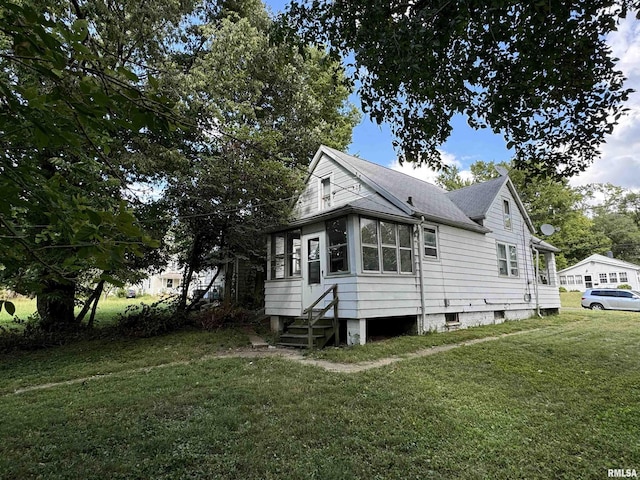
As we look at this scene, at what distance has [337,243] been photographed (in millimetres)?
9250

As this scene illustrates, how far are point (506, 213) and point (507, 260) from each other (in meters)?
1.97

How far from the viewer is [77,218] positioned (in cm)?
150

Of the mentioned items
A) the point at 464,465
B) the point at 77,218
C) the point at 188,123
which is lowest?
the point at 464,465

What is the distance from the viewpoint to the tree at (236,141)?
9938mm

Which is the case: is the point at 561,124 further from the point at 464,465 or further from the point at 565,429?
the point at 464,465

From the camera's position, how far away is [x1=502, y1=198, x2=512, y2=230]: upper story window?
46.0 ft

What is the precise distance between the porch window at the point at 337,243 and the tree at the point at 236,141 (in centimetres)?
185

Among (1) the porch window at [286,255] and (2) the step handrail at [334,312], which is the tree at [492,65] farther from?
(1) the porch window at [286,255]

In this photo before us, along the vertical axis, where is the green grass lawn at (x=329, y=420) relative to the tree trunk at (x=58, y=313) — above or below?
below

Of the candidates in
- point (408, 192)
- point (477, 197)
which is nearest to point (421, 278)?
point (408, 192)

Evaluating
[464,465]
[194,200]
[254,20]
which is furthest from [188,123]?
[254,20]

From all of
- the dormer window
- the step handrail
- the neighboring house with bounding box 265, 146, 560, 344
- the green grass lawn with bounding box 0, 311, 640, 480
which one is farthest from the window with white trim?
the step handrail

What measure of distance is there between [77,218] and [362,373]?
5065mm

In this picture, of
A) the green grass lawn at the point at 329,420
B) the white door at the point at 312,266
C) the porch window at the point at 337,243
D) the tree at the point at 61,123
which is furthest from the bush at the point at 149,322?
the tree at the point at 61,123
